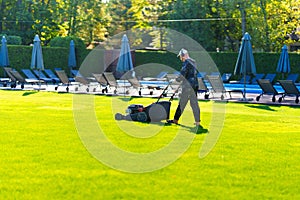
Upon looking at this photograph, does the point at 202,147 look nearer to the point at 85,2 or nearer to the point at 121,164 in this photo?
the point at 121,164

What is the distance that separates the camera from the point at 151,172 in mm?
6973

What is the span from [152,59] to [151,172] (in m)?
25.9

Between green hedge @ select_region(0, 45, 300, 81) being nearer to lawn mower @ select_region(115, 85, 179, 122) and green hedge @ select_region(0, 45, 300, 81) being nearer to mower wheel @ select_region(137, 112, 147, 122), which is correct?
lawn mower @ select_region(115, 85, 179, 122)

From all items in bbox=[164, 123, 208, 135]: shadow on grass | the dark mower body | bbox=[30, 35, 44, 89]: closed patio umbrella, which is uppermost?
bbox=[30, 35, 44, 89]: closed patio umbrella

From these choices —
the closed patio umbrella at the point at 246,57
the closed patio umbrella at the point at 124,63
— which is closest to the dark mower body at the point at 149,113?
the closed patio umbrella at the point at 246,57

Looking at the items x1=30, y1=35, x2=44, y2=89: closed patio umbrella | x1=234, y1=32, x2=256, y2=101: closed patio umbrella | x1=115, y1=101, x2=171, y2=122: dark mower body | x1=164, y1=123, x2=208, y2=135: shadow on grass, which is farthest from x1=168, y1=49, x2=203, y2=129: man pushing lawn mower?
x1=30, y1=35, x2=44, y2=89: closed patio umbrella

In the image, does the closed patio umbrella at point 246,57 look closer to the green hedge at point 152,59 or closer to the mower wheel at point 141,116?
the mower wheel at point 141,116

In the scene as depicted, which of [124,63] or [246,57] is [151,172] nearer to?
[246,57]

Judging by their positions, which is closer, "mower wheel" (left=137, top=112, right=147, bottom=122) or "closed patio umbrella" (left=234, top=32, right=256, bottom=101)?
"mower wheel" (left=137, top=112, right=147, bottom=122)

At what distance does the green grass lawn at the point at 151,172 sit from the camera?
6.00 m

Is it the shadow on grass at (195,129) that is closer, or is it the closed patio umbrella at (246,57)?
the shadow on grass at (195,129)

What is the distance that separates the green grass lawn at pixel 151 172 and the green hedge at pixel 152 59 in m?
15.9

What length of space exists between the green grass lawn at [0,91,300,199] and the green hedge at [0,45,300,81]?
52.3 feet

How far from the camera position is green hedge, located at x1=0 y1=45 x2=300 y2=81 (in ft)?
94.1
